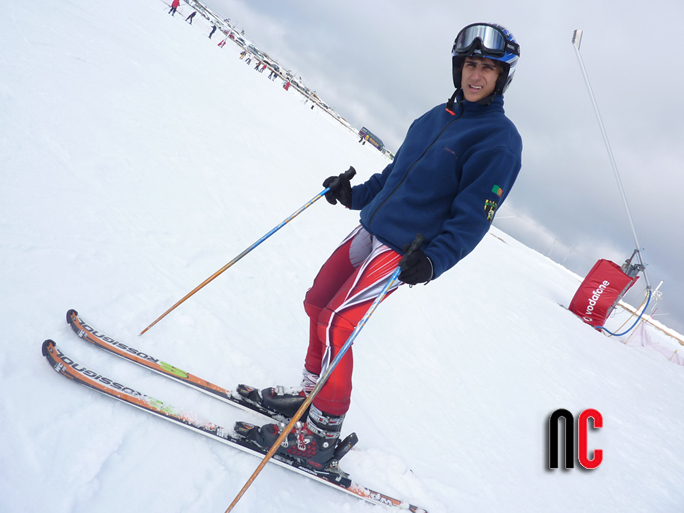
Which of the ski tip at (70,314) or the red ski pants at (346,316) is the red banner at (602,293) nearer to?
the red ski pants at (346,316)

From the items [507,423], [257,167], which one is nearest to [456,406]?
[507,423]

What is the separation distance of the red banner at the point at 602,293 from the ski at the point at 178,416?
352 inches

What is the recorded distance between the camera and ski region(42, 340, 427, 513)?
1.67m

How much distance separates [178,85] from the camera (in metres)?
7.84

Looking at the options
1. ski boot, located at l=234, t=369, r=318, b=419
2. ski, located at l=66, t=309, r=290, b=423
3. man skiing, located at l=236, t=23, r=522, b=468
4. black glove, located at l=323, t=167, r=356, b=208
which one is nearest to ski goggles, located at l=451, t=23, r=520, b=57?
man skiing, located at l=236, t=23, r=522, b=468

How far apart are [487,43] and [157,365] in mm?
2349

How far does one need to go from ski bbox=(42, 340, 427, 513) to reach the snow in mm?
45

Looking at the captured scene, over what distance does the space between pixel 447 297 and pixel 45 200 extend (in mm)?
5040

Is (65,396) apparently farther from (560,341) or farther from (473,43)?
(560,341)

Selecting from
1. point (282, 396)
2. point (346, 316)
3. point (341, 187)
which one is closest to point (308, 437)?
point (282, 396)

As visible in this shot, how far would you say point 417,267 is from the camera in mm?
1492

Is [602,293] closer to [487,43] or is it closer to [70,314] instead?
[487,43]

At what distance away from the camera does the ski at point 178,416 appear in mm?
1671

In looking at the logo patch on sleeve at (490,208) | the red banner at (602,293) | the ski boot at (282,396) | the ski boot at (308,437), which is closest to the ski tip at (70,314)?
the ski boot at (282,396)
